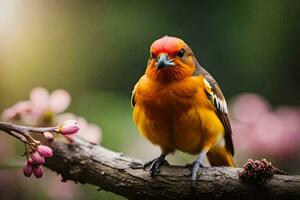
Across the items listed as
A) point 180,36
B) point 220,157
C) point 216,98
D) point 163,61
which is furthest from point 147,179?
point 180,36

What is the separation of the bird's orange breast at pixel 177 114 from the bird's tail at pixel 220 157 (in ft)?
1.01

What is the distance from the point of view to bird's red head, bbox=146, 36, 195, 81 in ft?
9.26

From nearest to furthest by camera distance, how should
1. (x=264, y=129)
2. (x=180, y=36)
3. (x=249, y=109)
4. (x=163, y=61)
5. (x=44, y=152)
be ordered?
(x=44, y=152) → (x=163, y=61) → (x=264, y=129) → (x=249, y=109) → (x=180, y=36)

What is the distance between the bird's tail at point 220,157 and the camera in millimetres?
3268

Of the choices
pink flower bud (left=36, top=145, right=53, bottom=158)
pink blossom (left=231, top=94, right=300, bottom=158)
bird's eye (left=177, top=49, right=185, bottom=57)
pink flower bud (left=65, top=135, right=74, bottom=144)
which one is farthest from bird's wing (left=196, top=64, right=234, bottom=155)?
pink flower bud (left=36, top=145, right=53, bottom=158)

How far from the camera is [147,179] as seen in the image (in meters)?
2.57

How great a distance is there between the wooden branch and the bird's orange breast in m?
0.22

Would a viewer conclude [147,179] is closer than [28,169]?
No

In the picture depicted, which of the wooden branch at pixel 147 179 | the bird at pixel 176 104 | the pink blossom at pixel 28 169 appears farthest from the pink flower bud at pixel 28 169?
the bird at pixel 176 104

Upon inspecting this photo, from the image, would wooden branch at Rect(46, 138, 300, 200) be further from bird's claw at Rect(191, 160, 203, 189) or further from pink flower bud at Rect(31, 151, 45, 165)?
pink flower bud at Rect(31, 151, 45, 165)

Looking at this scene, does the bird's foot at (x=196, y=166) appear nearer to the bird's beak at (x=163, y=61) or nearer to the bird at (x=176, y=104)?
the bird at (x=176, y=104)

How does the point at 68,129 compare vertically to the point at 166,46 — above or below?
below

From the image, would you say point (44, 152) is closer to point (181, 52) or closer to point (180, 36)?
point (181, 52)

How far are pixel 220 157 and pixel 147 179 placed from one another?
82 centimetres
